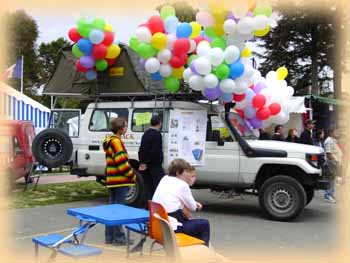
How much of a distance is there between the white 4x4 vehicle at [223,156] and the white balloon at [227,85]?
913 millimetres

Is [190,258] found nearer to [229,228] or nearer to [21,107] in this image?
[229,228]

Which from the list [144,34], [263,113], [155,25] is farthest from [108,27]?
[263,113]

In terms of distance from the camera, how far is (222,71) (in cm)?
915

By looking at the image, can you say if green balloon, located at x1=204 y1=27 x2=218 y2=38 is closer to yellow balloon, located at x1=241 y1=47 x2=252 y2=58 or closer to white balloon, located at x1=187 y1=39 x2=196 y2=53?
white balloon, located at x1=187 y1=39 x2=196 y2=53

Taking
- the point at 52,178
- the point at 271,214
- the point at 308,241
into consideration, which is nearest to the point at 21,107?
the point at 52,178

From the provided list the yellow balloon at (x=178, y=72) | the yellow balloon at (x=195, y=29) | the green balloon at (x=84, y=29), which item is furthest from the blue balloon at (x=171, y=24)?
the green balloon at (x=84, y=29)

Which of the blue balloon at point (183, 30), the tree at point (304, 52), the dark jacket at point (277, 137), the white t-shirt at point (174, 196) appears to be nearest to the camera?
the white t-shirt at point (174, 196)

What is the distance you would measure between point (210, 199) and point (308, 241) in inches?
175

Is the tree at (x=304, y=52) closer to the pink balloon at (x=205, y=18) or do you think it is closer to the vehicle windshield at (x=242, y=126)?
the vehicle windshield at (x=242, y=126)

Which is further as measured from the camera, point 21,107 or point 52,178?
point 21,107

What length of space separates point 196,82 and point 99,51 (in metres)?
2.26

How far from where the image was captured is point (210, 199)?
1211cm

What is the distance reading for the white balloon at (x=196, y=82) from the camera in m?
9.24

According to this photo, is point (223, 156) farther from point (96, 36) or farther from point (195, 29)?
point (96, 36)
